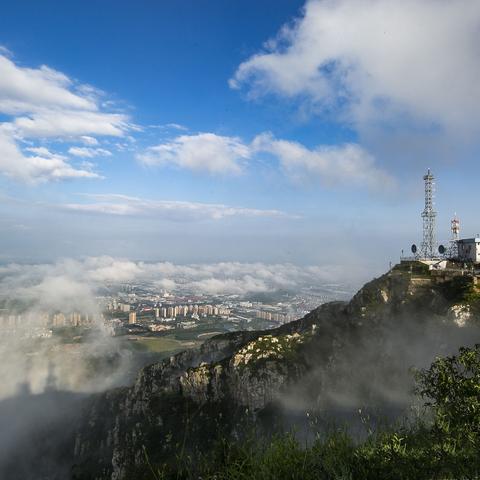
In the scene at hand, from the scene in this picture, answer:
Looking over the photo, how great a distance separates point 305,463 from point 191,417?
71455 mm

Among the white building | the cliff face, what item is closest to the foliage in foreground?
the cliff face

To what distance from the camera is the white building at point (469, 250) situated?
251 ft

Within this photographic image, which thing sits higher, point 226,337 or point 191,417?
point 226,337

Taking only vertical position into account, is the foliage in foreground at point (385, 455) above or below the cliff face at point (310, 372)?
above

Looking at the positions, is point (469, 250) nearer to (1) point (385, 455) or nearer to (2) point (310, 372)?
(2) point (310, 372)

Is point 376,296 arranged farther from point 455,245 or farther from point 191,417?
point 191,417

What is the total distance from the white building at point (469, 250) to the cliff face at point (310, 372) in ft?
39.9

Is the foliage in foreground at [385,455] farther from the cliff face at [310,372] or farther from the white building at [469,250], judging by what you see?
the white building at [469,250]

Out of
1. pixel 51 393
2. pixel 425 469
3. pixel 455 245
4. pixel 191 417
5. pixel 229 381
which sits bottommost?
pixel 51 393

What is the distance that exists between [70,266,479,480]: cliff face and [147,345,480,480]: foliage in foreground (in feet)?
110

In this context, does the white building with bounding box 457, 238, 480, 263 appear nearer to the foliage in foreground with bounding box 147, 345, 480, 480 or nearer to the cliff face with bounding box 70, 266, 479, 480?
the cliff face with bounding box 70, 266, 479, 480

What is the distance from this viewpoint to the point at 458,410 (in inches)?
816

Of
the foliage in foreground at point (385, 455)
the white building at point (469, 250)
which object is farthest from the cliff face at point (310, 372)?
the foliage in foreground at point (385, 455)

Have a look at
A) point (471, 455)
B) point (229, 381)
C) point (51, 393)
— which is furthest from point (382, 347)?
point (51, 393)
